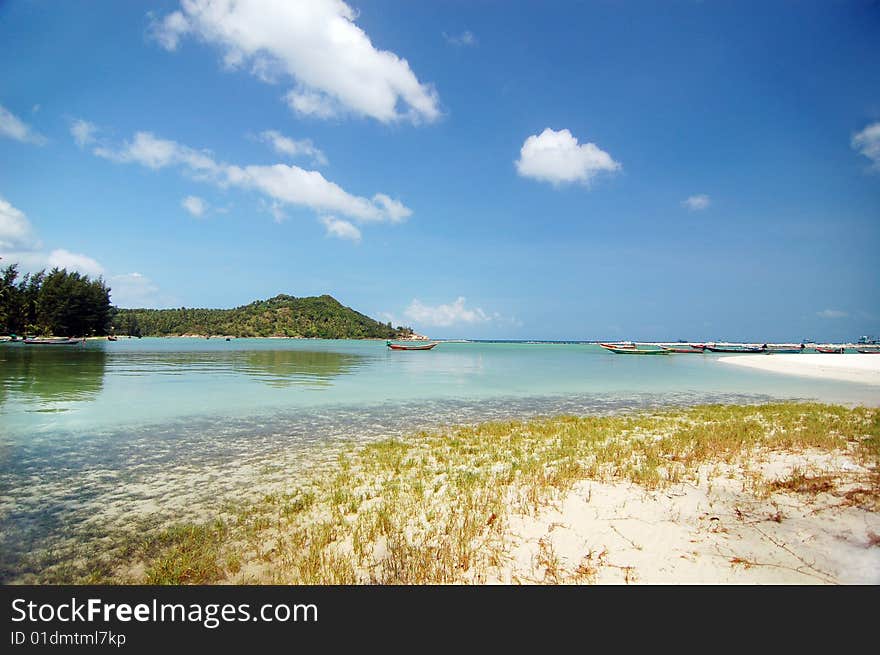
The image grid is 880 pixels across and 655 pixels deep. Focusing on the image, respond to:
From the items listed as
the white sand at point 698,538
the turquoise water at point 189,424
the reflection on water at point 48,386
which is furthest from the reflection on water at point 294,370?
the white sand at point 698,538

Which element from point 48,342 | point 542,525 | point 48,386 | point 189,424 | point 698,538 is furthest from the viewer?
point 48,342

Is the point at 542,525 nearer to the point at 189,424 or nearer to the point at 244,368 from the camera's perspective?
the point at 189,424

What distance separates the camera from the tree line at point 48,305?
10638cm

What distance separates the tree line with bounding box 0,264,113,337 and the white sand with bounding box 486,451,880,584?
484 feet

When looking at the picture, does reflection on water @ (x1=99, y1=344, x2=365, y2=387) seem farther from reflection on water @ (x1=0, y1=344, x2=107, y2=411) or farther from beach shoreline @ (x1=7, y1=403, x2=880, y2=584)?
beach shoreline @ (x1=7, y1=403, x2=880, y2=584)

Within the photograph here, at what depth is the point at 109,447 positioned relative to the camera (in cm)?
1316

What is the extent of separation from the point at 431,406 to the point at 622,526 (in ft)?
55.4

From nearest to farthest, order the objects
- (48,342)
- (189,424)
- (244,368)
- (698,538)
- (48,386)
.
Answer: (698,538) < (189,424) < (48,386) < (244,368) < (48,342)

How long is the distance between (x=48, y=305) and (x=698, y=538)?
153600mm

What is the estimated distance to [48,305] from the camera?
110688mm

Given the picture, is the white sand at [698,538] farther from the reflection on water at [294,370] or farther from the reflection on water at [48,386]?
the reflection on water at [294,370]

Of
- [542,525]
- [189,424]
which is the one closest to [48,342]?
[189,424]

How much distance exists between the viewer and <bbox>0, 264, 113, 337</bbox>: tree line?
349 ft
